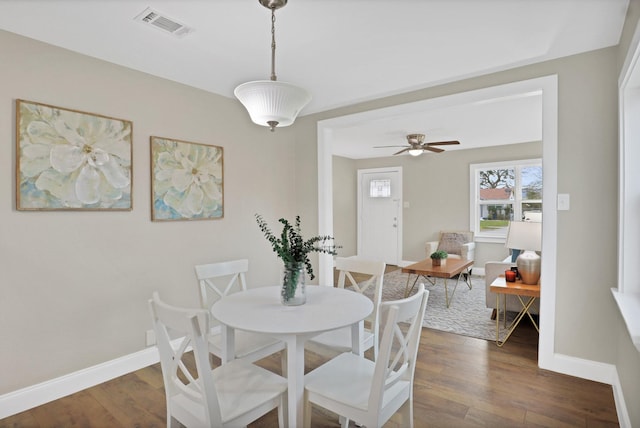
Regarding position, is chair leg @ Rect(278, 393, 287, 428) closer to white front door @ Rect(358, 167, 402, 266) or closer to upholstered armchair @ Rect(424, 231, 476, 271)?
upholstered armchair @ Rect(424, 231, 476, 271)

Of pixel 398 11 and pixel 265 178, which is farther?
pixel 265 178

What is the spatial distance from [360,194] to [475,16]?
5.84 meters

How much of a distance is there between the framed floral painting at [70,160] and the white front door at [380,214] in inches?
220

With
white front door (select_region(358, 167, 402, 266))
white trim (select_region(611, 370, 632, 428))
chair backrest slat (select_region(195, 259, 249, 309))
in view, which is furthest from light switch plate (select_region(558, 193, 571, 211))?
white front door (select_region(358, 167, 402, 266))

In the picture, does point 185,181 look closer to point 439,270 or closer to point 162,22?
point 162,22

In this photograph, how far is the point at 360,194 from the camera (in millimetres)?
7832

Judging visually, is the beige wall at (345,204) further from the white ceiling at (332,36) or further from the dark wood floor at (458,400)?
the dark wood floor at (458,400)

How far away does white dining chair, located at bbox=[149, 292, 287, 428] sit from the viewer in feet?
4.37

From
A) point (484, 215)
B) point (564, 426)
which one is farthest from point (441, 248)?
point (564, 426)

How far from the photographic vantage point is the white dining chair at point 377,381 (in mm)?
1393

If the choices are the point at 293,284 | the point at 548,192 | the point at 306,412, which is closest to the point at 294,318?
the point at 293,284

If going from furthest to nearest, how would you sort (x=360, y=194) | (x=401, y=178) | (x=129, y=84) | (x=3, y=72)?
(x=360, y=194) < (x=401, y=178) < (x=129, y=84) < (x=3, y=72)

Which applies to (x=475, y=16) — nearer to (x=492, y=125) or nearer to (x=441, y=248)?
(x=492, y=125)

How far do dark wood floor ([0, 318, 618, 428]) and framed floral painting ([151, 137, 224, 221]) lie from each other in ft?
4.28
